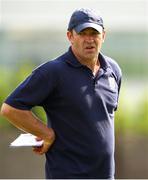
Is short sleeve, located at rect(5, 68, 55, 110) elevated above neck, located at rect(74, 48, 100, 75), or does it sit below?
below

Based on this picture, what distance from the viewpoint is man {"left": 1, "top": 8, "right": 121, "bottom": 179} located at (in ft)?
11.8

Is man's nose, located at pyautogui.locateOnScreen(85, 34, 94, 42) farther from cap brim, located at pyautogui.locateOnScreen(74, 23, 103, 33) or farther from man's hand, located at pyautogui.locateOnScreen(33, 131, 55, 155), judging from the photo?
man's hand, located at pyautogui.locateOnScreen(33, 131, 55, 155)

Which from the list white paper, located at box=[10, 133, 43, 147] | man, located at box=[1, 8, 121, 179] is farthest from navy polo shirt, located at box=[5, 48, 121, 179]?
white paper, located at box=[10, 133, 43, 147]

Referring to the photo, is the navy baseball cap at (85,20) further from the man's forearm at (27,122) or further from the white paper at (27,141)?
the white paper at (27,141)

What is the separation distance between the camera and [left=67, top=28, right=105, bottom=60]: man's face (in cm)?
361

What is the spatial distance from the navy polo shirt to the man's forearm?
0.03 metres

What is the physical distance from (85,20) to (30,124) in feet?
1.94

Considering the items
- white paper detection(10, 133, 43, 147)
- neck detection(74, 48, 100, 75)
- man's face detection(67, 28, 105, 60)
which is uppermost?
man's face detection(67, 28, 105, 60)

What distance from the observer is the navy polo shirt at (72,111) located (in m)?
3.60

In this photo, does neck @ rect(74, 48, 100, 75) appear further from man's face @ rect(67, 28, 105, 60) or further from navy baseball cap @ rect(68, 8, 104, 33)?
navy baseball cap @ rect(68, 8, 104, 33)

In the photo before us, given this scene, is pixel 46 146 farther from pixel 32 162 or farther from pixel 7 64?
pixel 7 64

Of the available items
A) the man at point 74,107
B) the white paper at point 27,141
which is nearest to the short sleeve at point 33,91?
the man at point 74,107

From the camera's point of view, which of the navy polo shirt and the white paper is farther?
the white paper

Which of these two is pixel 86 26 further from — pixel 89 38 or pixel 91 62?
pixel 91 62
